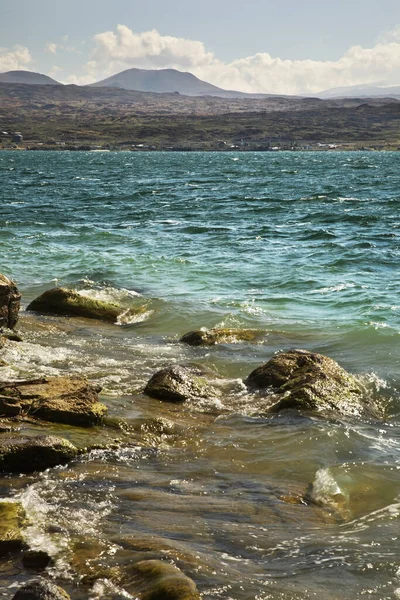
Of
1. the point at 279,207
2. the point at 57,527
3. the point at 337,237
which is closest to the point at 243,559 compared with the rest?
the point at 57,527

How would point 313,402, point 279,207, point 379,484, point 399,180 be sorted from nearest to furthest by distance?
point 379,484
point 313,402
point 279,207
point 399,180

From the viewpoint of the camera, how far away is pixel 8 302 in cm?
1515

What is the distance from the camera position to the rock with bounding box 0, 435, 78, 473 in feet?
27.4

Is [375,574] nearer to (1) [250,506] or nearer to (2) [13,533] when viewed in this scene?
(1) [250,506]

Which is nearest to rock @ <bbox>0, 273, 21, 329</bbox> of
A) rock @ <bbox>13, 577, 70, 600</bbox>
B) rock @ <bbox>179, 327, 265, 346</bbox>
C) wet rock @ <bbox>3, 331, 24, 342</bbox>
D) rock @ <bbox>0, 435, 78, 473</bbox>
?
wet rock @ <bbox>3, 331, 24, 342</bbox>

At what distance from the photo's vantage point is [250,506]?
25.7ft

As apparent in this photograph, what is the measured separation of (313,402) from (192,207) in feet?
124

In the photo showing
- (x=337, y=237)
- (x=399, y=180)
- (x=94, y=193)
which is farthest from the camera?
(x=399, y=180)

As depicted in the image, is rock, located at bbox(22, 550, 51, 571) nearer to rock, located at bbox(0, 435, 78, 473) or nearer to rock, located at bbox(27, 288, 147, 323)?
rock, located at bbox(0, 435, 78, 473)

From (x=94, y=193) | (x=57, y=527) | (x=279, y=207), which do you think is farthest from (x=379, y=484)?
(x=94, y=193)

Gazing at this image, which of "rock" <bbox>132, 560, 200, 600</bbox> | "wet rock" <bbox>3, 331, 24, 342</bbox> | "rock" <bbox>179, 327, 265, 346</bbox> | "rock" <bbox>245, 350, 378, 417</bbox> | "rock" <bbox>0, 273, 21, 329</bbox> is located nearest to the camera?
"rock" <bbox>132, 560, 200, 600</bbox>

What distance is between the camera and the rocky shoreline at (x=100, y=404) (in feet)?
19.9

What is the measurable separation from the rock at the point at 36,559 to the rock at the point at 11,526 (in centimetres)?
18

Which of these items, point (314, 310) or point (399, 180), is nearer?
point (314, 310)
